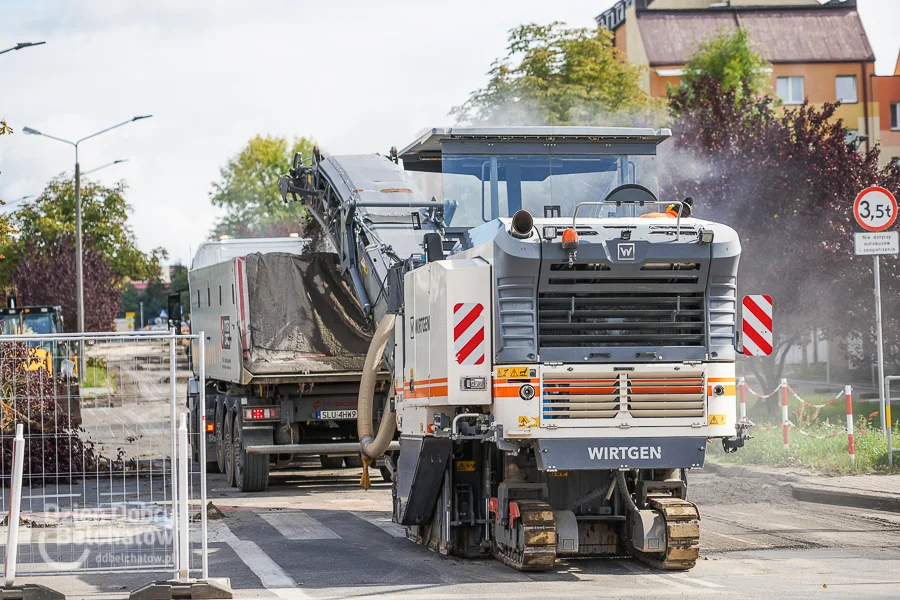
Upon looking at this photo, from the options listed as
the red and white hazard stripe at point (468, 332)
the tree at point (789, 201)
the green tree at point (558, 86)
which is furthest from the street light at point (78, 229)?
the red and white hazard stripe at point (468, 332)

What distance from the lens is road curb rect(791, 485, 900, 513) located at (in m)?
14.1

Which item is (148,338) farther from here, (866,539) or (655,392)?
(866,539)

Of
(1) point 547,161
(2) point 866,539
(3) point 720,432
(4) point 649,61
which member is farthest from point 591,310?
(4) point 649,61

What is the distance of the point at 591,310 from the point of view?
10.1m

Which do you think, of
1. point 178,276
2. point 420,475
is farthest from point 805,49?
point 420,475

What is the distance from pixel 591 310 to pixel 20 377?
20.5 ft

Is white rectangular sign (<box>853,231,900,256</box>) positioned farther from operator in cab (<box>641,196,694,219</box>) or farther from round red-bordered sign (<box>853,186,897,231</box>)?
operator in cab (<box>641,196,694,219</box>)

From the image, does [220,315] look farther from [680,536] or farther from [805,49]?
[805,49]

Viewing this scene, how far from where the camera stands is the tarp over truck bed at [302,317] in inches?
677

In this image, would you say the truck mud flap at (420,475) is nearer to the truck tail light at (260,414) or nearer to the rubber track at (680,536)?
the rubber track at (680,536)

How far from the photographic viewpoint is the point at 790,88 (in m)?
60.2

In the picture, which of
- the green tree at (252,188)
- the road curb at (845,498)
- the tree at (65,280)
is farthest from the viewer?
the green tree at (252,188)

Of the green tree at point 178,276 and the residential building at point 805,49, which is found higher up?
the residential building at point 805,49

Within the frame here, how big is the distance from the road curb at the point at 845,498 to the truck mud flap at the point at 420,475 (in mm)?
5241
